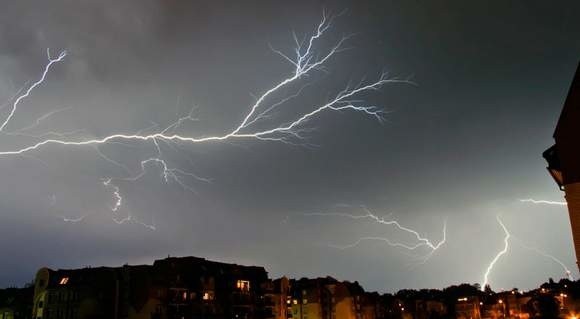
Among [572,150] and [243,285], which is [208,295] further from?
[572,150]

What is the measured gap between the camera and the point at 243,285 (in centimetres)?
6519

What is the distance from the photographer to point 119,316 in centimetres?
5362

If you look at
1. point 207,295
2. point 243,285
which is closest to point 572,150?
point 207,295

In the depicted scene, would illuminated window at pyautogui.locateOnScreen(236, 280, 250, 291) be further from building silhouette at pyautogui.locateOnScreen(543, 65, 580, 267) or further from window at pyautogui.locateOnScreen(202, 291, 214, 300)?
building silhouette at pyautogui.locateOnScreen(543, 65, 580, 267)

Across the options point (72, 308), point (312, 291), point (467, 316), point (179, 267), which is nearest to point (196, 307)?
point (179, 267)

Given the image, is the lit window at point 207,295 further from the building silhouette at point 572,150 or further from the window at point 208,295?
the building silhouette at point 572,150

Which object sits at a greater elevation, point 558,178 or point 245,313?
point 558,178

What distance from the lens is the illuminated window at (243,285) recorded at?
211ft

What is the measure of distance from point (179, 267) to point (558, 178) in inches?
1759

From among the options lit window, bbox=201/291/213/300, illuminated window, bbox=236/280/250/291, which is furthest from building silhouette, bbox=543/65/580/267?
illuminated window, bbox=236/280/250/291

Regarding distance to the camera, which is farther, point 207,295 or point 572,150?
point 207,295

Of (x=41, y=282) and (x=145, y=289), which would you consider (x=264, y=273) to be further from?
(x=41, y=282)

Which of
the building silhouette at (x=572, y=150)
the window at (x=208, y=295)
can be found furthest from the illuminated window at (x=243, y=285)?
the building silhouette at (x=572, y=150)

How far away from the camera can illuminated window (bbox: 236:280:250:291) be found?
64.4 m
